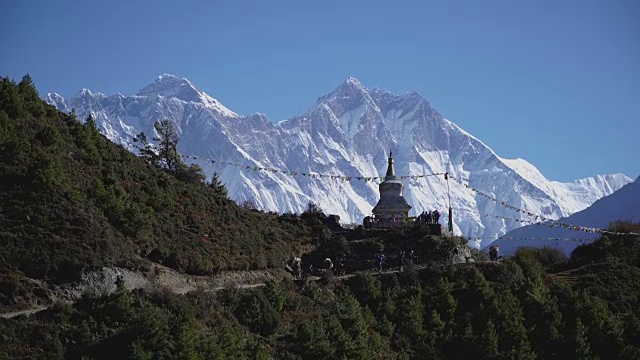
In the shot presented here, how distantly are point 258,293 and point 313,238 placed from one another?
64.0 ft

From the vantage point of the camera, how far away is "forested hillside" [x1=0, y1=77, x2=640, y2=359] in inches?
1655

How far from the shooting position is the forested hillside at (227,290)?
42.0m

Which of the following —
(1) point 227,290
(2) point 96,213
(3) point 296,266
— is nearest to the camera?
(1) point 227,290

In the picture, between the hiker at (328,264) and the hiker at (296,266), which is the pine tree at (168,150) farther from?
the hiker at (328,264)

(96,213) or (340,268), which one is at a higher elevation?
(96,213)

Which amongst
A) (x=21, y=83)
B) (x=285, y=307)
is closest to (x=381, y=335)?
(x=285, y=307)

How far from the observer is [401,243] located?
223 ft

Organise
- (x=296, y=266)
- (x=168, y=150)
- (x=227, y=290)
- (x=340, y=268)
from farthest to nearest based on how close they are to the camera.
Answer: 1. (x=168, y=150)
2. (x=340, y=268)
3. (x=296, y=266)
4. (x=227, y=290)

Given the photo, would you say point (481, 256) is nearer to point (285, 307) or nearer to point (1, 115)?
point (285, 307)

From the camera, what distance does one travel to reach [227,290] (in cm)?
5003

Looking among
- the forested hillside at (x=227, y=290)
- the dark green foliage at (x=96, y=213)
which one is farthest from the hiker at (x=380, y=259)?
the dark green foliage at (x=96, y=213)

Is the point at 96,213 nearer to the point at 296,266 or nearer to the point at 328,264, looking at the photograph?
the point at 296,266

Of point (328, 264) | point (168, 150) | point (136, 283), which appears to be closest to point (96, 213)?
point (136, 283)

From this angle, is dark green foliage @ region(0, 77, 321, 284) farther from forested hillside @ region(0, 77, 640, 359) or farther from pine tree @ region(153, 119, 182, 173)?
pine tree @ region(153, 119, 182, 173)
